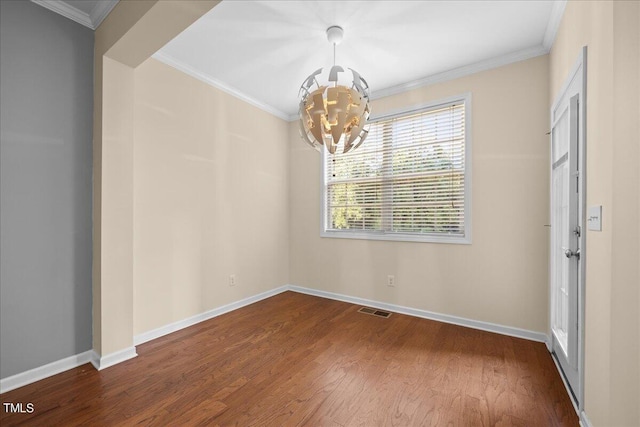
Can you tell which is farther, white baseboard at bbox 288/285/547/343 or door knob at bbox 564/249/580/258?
white baseboard at bbox 288/285/547/343

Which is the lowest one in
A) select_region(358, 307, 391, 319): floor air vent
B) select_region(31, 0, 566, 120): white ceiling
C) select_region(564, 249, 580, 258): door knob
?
select_region(358, 307, 391, 319): floor air vent

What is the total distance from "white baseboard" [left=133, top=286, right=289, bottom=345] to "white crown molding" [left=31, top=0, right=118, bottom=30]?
8.76 feet

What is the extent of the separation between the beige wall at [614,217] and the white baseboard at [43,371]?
3349mm

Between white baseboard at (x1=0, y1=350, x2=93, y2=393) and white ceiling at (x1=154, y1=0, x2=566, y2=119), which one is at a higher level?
white ceiling at (x1=154, y1=0, x2=566, y2=119)

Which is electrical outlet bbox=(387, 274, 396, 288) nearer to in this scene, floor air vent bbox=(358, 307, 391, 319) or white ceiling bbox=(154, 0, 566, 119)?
floor air vent bbox=(358, 307, 391, 319)

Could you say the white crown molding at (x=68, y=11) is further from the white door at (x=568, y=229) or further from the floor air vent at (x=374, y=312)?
the floor air vent at (x=374, y=312)

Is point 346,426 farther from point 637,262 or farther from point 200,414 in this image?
point 637,262

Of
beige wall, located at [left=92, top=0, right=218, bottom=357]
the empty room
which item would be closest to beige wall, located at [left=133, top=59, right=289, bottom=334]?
the empty room

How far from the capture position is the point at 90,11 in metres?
2.14

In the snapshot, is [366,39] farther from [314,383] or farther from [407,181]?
[314,383]

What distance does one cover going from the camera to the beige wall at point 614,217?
116 cm

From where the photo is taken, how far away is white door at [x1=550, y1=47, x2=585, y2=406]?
161 cm

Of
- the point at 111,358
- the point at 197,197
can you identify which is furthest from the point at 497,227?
the point at 111,358

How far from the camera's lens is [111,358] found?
217 cm
